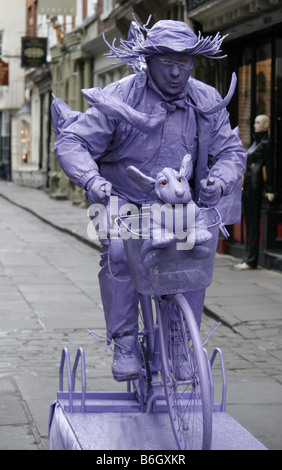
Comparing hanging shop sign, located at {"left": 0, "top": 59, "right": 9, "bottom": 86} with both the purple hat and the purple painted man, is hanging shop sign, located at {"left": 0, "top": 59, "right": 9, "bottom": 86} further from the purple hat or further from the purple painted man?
the purple hat

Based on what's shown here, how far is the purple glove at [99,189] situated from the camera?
399cm

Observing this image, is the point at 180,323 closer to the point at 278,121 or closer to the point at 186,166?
the point at 186,166

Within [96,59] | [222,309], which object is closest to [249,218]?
[222,309]

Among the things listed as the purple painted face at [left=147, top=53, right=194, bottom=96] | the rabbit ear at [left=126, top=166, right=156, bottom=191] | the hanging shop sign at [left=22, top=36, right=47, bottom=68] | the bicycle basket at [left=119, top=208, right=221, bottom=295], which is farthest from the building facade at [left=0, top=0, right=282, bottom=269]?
the bicycle basket at [left=119, top=208, right=221, bottom=295]

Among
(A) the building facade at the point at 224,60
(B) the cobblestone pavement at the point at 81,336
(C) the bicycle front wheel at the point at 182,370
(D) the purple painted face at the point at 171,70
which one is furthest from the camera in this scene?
(A) the building facade at the point at 224,60

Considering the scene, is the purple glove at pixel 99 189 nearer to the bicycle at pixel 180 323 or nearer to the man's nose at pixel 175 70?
the bicycle at pixel 180 323

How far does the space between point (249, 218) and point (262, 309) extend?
10.9ft

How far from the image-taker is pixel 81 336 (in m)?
8.08

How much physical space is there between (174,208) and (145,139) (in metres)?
0.59

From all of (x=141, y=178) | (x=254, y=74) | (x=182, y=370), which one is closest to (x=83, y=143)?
(x=141, y=178)

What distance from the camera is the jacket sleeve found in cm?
412

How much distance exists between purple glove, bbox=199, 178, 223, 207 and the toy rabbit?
8.4 inches

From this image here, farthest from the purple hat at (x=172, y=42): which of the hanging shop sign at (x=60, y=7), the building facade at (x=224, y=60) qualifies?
the hanging shop sign at (x=60, y=7)
